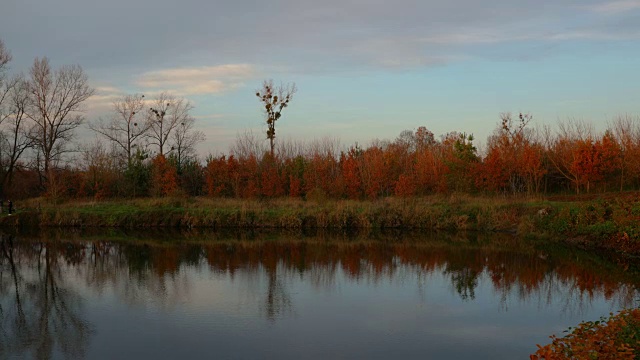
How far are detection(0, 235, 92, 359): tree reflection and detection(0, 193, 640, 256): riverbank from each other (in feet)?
31.3

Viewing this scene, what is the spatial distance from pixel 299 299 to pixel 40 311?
521 centimetres

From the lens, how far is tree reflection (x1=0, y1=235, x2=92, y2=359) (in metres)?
8.80

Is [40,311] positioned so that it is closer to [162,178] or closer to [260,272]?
[260,272]

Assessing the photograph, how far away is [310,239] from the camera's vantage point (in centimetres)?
2236

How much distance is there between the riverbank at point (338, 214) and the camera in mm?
21906

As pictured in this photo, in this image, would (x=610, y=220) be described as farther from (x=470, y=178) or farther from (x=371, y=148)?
(x=371, y=148)

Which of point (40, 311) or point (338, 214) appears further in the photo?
point (338, 214)

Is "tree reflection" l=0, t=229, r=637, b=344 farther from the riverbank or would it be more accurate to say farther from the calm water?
the riverbank

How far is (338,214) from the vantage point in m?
26.1

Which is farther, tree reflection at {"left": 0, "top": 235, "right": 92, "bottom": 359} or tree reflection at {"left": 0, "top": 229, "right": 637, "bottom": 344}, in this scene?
tree reflection at {"left": 0, "top": 229, "right": 637, "bottom": 344}

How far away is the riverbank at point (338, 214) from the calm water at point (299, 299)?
2786mm

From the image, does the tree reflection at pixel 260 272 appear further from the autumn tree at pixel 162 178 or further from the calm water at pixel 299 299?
the autumn tree at pixel 162 178

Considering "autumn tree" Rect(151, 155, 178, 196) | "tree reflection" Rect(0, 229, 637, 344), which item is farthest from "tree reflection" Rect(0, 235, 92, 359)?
"autumn tree" Rect(151, 155, 178, 196)

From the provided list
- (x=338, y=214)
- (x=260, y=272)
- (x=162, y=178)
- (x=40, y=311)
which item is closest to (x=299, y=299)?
(x=260, y=272)
